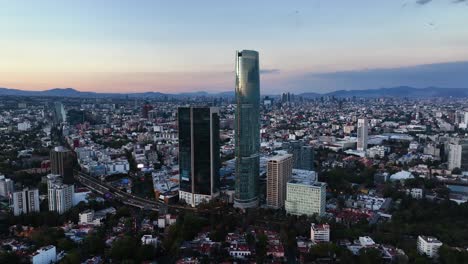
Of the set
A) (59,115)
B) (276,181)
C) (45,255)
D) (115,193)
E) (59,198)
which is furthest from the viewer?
(59,115)

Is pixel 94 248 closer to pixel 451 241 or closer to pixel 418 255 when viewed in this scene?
pixel 418 255

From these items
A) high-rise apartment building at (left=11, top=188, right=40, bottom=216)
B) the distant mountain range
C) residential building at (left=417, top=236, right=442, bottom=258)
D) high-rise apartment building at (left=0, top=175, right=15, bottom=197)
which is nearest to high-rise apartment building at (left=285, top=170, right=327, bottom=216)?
residential building at (left=417, top=236, right=442, bottom=258)

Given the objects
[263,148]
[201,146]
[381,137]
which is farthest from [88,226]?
[381,137]

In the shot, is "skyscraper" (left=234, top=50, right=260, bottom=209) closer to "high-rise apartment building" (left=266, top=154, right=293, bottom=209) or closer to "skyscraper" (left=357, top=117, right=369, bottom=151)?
"high-rise apartment building" (left=266, top=154, right=293, bottom=209)

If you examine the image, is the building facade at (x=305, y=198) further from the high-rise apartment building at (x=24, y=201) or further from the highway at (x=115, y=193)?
the high-rise apartment building at (x=24, y=201)

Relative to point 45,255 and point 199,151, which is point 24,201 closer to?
point 45,255

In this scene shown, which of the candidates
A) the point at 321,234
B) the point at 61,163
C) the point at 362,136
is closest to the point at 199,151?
the point at 321,234
